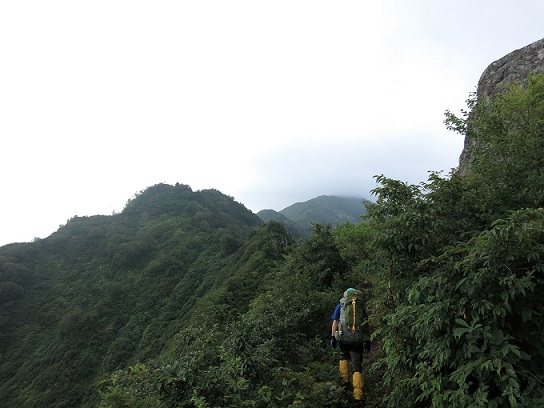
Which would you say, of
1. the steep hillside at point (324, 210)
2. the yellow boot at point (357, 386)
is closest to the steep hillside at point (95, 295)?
the yellow boot at point (357, 386)

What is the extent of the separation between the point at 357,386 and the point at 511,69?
39.9 feet

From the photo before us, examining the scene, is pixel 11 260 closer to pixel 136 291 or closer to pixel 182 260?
pixel 136 291

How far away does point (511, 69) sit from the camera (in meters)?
11.1

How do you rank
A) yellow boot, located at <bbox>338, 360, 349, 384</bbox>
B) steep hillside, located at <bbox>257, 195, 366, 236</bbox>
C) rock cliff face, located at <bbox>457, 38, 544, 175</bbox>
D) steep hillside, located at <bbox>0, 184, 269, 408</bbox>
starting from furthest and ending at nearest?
steep hillside, located at <bbox>257, 195, 366, 236</bbox>, steep hillside, located at <bbox>0, 184, 269, 408</bbox>, rock cliff face, located at <bbox>457, 38, 544, 175</bbox>, yellow boot, located at <bbox>338, 360, 349, 384</bbox>

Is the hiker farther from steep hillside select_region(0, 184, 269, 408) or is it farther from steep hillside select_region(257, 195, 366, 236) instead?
steep hillside select_region(257, 195, 366, 236)

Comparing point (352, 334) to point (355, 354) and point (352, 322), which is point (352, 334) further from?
point (355, 354)

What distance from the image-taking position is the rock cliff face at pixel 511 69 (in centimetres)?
1015

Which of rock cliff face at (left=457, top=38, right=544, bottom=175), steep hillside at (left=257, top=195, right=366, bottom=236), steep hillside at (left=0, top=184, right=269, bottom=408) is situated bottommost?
steep hillside at (left=0, top=184, right=269, bottom=408)

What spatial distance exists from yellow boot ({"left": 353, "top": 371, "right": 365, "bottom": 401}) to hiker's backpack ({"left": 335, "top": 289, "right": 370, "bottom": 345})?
47cm

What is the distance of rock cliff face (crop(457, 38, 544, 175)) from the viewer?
1015cm

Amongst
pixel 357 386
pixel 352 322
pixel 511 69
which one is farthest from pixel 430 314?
pixel 511 69

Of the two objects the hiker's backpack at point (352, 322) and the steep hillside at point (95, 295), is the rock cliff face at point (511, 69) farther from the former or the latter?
the steep hillside at point (95, 295)

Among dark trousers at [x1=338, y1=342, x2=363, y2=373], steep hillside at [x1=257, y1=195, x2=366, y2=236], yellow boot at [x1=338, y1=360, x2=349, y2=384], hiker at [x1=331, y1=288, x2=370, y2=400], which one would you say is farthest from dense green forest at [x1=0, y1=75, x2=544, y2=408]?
steep hillside at [x1=257, y1=195, x2=366, y2=236]

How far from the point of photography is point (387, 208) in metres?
4.57
